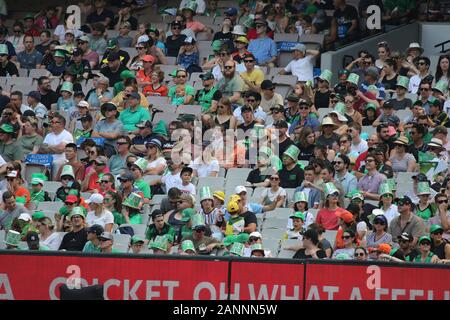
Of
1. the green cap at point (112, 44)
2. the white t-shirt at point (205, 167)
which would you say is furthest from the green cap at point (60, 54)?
the white t-shirt at point (205, 167)

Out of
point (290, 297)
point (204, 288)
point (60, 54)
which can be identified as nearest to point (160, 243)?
point (204, 288)

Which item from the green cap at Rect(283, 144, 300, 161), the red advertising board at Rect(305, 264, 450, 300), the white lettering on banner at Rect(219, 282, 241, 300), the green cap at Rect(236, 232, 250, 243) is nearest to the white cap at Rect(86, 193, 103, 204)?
the green cap at Rect(236, 232, 250, 243)

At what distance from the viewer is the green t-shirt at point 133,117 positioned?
21.2 meters

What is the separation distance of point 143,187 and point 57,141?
2.04 meters

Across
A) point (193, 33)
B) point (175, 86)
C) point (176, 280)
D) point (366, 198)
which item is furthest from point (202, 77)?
point (176, 280)

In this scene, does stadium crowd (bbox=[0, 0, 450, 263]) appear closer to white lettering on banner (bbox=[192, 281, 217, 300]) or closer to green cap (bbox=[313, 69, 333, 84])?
green cap (bbox=[313, 69, 333, 84])

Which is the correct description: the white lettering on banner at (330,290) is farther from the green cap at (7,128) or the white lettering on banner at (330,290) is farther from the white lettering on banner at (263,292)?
the green cap at (7,128)

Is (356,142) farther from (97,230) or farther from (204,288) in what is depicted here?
(204,288)

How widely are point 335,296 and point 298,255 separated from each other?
208 cm

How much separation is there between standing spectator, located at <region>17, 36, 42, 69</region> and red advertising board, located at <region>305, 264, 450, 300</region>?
32.3 feet

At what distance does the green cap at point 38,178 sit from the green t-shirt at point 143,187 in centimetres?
134

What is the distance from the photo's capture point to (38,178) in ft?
65.7

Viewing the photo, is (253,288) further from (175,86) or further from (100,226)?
(175,86)

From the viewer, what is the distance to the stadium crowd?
1802 centimetres
